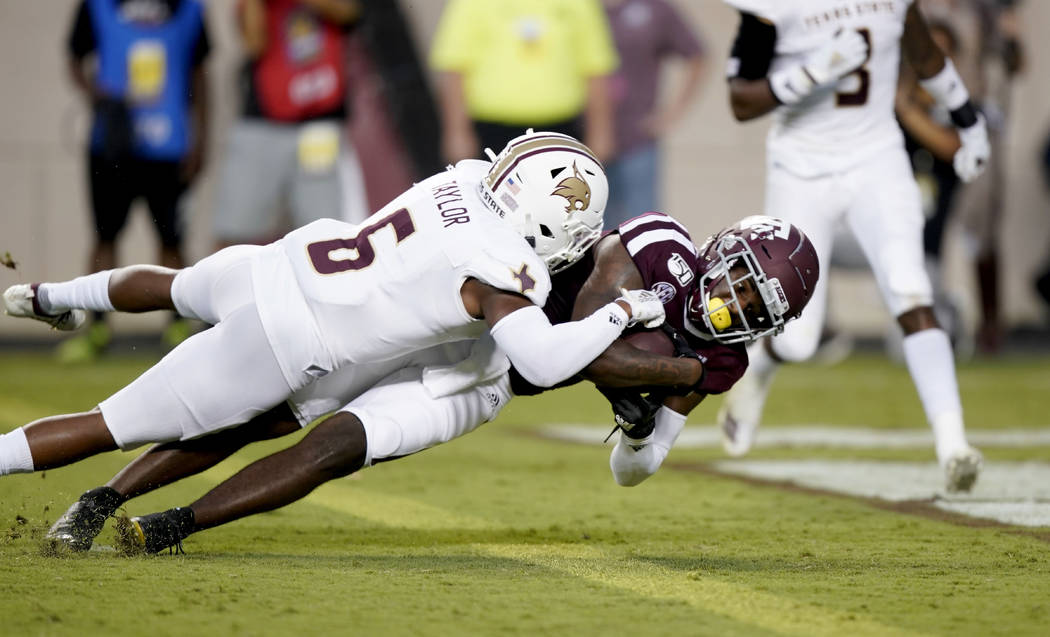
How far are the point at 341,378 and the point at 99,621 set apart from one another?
1.13m

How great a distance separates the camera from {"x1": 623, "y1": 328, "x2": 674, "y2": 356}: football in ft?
11.9

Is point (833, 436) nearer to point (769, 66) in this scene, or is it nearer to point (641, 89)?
point (769, 66)

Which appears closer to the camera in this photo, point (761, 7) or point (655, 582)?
point (655, 582)

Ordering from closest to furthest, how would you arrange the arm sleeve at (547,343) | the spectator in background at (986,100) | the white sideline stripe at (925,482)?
the arm sleeve at (547,343)
the white sideline stripe at (925,482)
the spectator in background at (986,100)

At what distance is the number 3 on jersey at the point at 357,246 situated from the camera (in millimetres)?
3594

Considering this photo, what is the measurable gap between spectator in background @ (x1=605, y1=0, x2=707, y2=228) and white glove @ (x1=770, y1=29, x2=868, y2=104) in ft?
14.4

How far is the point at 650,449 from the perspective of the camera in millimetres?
3838

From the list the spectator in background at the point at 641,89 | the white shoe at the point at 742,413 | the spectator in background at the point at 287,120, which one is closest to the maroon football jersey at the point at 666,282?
the white shoe at the point at 742,413

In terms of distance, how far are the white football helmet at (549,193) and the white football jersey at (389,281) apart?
0.05 m

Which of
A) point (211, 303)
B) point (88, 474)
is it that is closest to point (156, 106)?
point (88, 474)

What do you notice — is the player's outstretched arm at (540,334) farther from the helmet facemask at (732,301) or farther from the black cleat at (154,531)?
the black cleat at (154,531)

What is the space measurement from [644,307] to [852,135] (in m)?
1.94

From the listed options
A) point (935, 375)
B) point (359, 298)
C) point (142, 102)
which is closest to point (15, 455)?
point (359, 298)

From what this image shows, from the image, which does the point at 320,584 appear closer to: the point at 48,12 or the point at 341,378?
the point at 341,378
